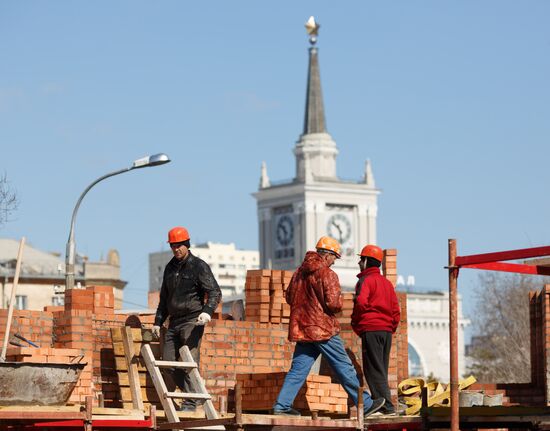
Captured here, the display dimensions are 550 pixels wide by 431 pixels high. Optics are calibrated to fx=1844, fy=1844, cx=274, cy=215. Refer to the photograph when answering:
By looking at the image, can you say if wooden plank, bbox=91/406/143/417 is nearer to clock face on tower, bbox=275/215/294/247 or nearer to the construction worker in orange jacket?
the construction worker in orange jacket

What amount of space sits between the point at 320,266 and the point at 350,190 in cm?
17802

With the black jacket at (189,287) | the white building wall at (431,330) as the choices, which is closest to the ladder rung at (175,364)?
the black jacket at (189,287)

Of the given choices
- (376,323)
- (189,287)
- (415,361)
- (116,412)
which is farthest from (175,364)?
(415,361)

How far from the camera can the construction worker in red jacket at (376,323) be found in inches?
634

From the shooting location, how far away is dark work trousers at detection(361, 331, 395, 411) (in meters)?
16.1

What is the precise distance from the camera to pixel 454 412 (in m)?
14.3

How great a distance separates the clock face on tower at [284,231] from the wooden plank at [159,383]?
177308 mm

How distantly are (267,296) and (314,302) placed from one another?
2712 millimetres

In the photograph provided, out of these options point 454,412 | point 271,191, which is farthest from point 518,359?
point 271,191

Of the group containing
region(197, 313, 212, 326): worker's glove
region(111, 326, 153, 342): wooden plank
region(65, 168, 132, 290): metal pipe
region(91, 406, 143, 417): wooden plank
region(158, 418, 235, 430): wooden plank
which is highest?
region(65, 168, 132, 290): metal pipe

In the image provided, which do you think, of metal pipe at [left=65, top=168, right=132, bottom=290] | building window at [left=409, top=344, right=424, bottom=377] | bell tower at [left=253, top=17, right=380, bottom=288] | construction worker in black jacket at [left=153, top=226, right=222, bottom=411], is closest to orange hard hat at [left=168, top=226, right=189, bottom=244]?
construction worker in black jacket at [left=153, top=226, right=222, bottom=411]

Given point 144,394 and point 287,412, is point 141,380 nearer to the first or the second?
point 144,394

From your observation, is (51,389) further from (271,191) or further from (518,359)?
(271,191)

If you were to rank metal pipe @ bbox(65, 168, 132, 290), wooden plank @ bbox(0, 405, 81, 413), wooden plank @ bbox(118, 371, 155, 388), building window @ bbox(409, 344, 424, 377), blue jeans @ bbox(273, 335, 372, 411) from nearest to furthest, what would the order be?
wooden plank @ bbox(0, 405, 81, 413) → blue jeans @ bbox(273, 335, 372, 411) → wooden plank @ bbox(118, 371, 155, 388) → metal pipe @ bbox(65, 168, 132, 290) → building window @ bbox(409, 344, 424, 377)
